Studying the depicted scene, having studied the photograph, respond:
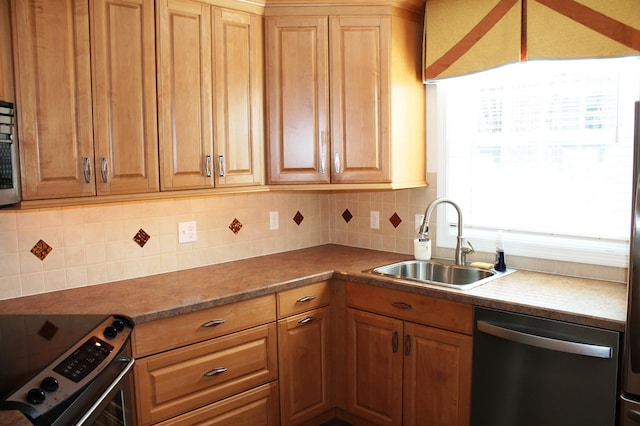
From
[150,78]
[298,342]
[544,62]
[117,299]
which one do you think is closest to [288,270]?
[298,342]

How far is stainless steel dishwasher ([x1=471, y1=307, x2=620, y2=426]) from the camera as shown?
2020mm

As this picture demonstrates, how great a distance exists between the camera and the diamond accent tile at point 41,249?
8.20 feet

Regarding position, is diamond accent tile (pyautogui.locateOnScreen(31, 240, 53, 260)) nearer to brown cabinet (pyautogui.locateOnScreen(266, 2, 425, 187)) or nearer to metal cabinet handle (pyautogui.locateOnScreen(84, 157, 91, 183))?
metal cabinet handle (pyautogui.locateOnScreen(84, 157, 91, 183))

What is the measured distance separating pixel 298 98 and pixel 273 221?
82 cm

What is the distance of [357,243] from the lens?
11.8 feet

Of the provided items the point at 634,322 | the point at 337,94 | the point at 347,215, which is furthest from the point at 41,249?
the point at 634,322

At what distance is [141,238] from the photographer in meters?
2.84

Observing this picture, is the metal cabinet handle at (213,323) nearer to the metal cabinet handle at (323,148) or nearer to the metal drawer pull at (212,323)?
the metal drawer pull at (212,323)

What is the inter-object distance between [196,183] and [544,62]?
172 cm

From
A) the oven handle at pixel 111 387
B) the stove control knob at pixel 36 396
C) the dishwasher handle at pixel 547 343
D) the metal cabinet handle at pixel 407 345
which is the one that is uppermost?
the stove control knob at pixel 36 396

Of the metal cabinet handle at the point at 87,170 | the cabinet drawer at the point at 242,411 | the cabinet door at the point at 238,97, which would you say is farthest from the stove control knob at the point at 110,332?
the cabinet door at the point at 238,97

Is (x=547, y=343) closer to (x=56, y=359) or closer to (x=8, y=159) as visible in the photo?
(x=56, y=359)

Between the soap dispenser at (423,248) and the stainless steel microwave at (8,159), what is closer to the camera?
the stainless steel microwave at (8,159)

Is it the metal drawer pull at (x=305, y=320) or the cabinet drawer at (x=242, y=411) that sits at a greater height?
the metal drawer pull at (x=305, y=320)
